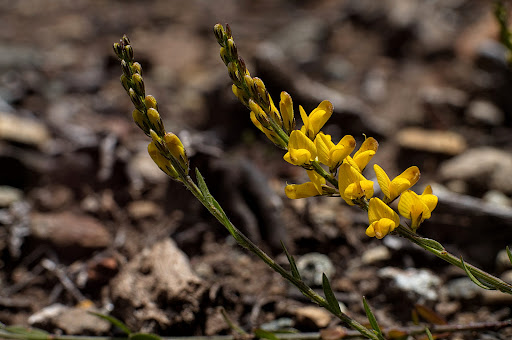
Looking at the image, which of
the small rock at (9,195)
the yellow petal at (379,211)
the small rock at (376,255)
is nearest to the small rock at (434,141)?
the small rock at (376,255)

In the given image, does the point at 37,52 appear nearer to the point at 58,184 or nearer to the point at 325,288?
the point at 58,184

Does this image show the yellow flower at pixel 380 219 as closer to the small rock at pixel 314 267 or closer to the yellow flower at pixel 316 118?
the yellow flower at pixel 316 118

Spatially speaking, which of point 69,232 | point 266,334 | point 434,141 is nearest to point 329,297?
point 266,334

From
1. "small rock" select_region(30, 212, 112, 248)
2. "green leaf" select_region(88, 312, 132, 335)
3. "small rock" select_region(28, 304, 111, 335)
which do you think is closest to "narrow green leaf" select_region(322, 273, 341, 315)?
"green leaf" select_region(88, 312, 132, 335)

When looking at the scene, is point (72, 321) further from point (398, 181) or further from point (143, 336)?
point (398, 181)

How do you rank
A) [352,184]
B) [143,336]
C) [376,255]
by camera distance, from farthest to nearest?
[376,255] → [143,336] → [352,184]

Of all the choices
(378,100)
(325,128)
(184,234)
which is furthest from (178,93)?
(184,234)
